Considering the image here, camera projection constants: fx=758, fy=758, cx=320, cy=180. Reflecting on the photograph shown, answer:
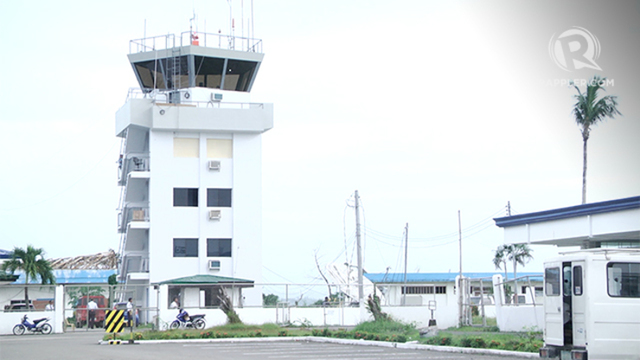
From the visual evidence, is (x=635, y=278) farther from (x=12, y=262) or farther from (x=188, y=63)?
(x=12, y=262)

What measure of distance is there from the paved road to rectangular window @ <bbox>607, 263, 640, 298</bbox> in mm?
3724

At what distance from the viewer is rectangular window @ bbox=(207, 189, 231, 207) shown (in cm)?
5009

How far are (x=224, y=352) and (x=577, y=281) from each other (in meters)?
10.6

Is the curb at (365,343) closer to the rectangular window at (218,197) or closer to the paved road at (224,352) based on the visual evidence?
the paved road at (224,352)

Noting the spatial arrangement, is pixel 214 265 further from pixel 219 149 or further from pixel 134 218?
pixel 219 149

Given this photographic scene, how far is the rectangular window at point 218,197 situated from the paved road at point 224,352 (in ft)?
80.1

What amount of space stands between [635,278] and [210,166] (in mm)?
36976

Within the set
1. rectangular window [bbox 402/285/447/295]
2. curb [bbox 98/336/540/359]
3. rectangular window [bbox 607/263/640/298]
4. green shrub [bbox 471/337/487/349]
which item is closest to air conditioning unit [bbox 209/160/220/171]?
rectangular window [bbox 402/285/447/295]

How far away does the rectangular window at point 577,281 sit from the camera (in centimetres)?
1591

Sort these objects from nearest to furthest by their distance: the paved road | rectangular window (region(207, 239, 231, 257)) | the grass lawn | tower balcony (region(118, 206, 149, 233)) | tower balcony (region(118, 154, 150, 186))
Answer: the paved road < the grass lawn < tower balcony (region(118, 206, 149, 233)) < rectangular window (region(207, 239, 231, 257)) < tower balcony (region(118, 154, 150, 186))

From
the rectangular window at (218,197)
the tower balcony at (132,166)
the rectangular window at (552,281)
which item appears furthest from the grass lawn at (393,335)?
the tower balcony at (132,166)

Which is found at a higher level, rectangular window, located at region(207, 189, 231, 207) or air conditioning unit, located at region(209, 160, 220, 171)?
air conditioning unit, located at region(209, 160, 220, 171)

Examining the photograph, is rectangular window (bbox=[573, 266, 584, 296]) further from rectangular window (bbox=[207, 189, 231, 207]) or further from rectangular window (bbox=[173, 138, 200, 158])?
rectangular window (bbox=[173, 138, 200, 158])

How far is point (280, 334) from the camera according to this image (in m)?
29.8
